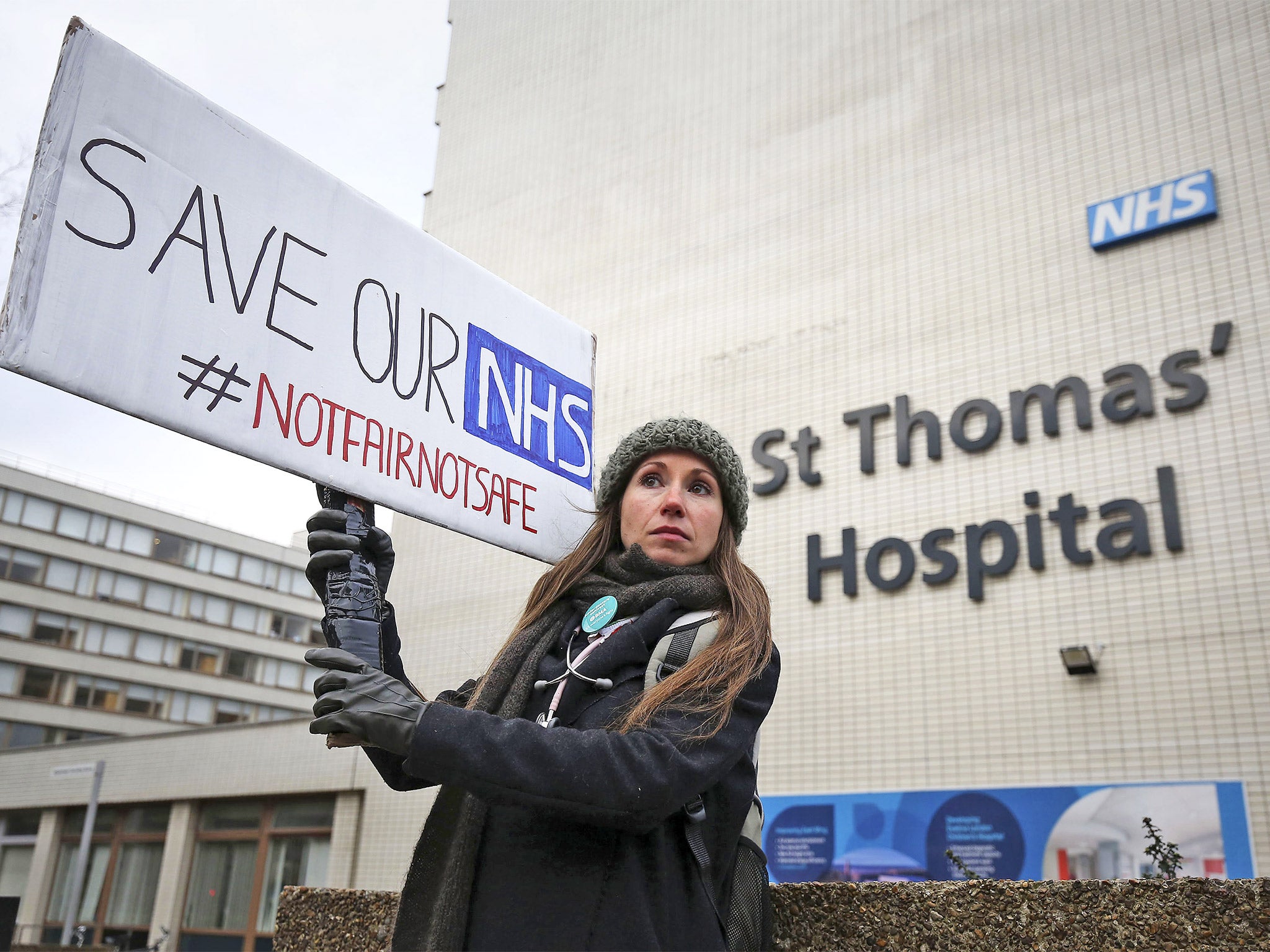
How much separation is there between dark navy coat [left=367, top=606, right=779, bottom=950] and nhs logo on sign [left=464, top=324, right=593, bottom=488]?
0.99m

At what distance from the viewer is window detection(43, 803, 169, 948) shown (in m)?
17.5

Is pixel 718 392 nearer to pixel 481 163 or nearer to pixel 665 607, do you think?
pixel 481 163

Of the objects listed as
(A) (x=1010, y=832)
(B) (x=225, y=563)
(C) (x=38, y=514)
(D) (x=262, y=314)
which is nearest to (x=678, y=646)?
(D) (x=262, y=314)

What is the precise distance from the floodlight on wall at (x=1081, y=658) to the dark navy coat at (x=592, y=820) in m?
7.15

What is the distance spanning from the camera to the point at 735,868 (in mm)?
1697

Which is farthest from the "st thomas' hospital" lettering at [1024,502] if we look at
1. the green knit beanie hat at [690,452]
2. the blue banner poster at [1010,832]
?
the green knit beanie hat at [690,452]

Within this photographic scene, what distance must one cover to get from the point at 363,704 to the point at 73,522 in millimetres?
39704

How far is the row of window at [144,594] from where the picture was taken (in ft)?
116

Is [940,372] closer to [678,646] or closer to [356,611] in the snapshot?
[678,646]

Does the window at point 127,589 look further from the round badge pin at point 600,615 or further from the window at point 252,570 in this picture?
the round badge pin at point 600,615

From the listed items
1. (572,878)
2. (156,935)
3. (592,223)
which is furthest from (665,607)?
(156,935)

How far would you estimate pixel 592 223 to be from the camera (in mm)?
13523

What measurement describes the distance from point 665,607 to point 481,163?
47.2ft

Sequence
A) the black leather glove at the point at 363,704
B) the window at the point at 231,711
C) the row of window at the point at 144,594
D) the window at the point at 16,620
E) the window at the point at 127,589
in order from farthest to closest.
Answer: the window at the point at 231,711 → the window at the point at 127,589 → the row of window at the point at 144,594 → the window at the point at 16,620 → the black leather glove at the point at 363,704
